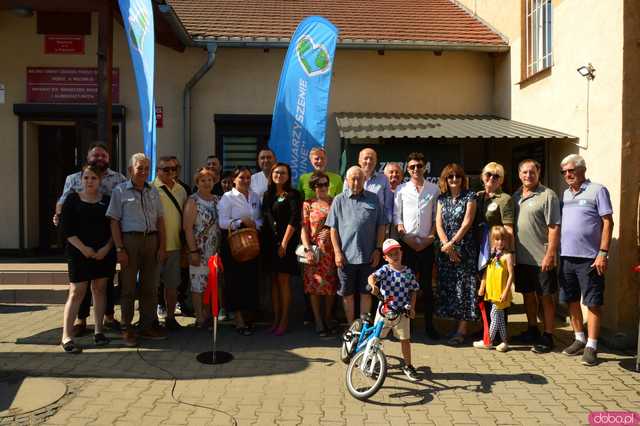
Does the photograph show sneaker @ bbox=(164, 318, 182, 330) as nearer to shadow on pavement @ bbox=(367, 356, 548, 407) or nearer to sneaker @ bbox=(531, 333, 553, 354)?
shadow on pavement @ bbox=(367, 356, 548, 407)

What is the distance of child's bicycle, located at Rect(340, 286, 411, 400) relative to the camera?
164 inches

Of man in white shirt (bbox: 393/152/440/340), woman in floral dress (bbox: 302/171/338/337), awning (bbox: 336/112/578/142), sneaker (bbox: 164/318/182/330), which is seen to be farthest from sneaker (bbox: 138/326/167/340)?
awning (bbox: 336/112/578/142)

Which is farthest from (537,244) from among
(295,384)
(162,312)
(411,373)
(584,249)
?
(162,312)

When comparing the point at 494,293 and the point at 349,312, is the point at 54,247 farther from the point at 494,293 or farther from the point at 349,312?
the point at 494,293

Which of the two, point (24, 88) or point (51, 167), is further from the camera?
point (51, 167)

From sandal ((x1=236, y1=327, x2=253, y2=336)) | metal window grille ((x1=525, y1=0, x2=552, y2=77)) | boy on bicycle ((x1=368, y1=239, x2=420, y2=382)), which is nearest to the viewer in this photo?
boy on bicycle ((x1=368, y1=239, x2=420, y2=382))

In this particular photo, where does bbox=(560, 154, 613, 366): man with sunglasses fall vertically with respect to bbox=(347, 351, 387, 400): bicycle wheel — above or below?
above

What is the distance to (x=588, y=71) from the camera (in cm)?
638

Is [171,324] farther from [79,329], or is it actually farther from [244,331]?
[79,329]

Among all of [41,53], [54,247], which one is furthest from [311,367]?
[41,53]

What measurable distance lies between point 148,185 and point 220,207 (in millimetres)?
800

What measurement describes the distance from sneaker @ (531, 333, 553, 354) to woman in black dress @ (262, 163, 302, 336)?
256 centimetres

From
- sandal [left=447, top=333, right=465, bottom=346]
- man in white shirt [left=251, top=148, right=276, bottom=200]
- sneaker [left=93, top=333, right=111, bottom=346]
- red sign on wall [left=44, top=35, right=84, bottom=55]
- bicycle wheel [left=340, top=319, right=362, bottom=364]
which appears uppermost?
red sign on wall [left=44, top=35, right=84, bottom=55]

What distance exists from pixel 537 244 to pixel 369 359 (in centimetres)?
236
